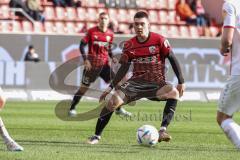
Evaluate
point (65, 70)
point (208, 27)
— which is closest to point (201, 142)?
point (65, 70)

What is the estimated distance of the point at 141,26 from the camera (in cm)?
1211

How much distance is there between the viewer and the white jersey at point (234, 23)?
27.4 feet

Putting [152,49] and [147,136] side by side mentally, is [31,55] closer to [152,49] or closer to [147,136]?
[152,49]

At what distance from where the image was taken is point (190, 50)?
95.5ft

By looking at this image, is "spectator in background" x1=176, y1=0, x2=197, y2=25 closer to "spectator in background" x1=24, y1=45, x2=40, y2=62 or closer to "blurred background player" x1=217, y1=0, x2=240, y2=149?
"spectator in background" x1=24, y1=45, x2=40, y2=62

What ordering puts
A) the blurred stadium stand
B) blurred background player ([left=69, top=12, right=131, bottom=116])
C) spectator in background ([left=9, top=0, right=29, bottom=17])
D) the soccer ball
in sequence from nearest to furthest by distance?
1. the soccer ball
2. blurred background player ([left=69, top=12, right=131, bottom=116])
3. the blurred stadium stand
4. spectator in background ([left=9, top=0, right=29, bottom=17])

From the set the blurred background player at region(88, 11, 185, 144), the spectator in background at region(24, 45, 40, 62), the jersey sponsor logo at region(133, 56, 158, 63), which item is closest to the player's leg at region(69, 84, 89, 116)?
the blurred background player at region(88, 11, 185, 144)

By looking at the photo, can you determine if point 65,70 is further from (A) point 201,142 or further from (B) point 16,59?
(A) point 201,142

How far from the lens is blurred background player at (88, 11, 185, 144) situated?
39.8ft

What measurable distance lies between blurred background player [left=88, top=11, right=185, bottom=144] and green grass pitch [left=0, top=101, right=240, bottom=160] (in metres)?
0.55

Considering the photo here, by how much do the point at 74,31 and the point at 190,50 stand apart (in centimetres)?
479

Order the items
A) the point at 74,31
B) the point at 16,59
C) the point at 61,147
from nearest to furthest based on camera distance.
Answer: the point at 61,147 → the point at 16,59 → the point at 74,31

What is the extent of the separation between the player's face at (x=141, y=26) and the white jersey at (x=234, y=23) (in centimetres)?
341

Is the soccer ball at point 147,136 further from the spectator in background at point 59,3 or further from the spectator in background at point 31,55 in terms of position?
the spectator in background at point 59,3
